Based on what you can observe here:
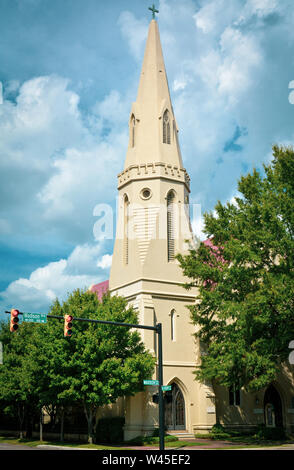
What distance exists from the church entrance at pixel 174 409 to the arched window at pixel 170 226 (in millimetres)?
9697

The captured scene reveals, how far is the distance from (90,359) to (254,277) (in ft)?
36.1

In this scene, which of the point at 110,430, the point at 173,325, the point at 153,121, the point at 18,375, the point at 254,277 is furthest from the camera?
the point at 153,121

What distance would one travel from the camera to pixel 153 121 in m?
42.6

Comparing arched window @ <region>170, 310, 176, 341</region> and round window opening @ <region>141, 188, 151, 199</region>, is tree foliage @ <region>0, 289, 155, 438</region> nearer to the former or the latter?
arched window @ <region>170, 310, 176, 341</region>

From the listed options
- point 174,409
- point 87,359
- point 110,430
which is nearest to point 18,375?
point 110,430

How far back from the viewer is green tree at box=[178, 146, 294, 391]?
29.1m

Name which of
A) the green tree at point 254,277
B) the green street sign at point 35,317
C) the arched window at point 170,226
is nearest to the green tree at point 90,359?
the green tree at point 254,277

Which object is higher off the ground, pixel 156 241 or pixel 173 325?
pixel 156 241

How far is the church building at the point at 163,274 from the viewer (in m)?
36.3

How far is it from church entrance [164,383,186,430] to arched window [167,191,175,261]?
9.70 metres

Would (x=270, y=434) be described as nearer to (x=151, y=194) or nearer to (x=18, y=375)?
(x=18, y=375)

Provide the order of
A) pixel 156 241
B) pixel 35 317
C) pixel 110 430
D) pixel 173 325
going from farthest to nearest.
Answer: pixel 156 241 → pixel 173 325 → pixel 110 430 → pixel 35 317

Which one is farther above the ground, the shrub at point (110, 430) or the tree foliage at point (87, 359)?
the tree foliage at point (87, 359)

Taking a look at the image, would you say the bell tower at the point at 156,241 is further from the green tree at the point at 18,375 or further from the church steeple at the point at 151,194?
the green tree at the point at 18,375
